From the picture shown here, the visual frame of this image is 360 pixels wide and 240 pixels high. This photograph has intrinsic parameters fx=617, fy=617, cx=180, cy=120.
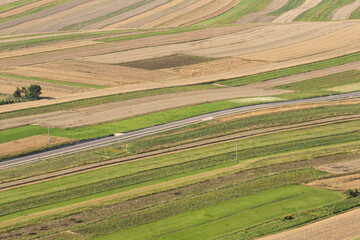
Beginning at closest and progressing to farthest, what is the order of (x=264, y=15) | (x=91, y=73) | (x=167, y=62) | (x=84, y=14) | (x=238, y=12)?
(x=91, y=73), (x=167, y=62), (x=264, y=15), (x=84, y=14), (x=238, y=12)

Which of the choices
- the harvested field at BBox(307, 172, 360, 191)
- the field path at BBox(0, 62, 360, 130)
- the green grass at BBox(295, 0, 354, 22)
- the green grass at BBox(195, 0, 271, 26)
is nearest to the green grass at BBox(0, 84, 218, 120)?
the field path at BBox(0, 62, 360, 130)

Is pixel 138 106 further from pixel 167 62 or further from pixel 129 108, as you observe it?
pixel 167 62

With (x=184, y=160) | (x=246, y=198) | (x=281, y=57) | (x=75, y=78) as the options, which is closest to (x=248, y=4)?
(x=281, y=57)

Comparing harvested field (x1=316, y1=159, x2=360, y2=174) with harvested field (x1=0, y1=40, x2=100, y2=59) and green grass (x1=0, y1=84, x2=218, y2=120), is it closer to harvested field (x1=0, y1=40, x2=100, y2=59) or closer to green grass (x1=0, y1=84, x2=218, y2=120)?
green grass (x1=0, y1=84, x2=218, y2=120)

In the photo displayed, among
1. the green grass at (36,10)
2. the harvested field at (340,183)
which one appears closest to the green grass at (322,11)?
the green grass at (36,10)

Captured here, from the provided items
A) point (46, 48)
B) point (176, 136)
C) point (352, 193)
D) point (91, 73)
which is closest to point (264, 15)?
point (46, 48)

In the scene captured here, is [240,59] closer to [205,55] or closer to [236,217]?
[205,55]

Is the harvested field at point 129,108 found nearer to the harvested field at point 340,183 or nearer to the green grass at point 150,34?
the harvested field at point 340,183
